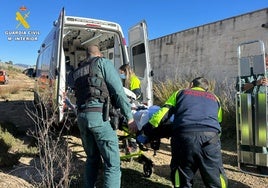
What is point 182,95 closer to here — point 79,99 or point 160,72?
point 79,99

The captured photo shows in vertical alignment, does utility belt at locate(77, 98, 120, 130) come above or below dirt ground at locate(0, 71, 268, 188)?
above

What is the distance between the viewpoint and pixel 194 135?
3715 mm

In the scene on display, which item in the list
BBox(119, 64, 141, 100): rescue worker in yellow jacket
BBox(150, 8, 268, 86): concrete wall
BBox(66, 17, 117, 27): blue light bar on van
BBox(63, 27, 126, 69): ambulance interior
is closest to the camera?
BBox(119, 64, 141, 100): rescue worker in yellow jacket

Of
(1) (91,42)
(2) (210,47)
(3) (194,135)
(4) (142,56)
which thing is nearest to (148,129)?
(3) (194,135)

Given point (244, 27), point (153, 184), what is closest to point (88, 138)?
point (153, 184)

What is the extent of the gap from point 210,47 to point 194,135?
9.15 metres

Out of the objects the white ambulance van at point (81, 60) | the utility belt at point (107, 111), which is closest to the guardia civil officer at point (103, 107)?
the utility belt at point (107, 111)

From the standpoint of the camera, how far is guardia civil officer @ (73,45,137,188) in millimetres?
3984

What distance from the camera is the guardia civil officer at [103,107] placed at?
157 inches

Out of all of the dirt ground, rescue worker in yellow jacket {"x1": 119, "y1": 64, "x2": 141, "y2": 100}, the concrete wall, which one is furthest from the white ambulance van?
the concrete wall

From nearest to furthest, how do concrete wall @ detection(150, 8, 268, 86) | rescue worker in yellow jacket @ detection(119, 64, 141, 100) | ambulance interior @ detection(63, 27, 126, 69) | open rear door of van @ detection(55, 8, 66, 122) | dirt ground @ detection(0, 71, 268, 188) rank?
dirt ground @ detection(0, 71, 268, 188), rescue worker in yellow jacket @ detection(119, 64, 141, 100), open rear door of van @ detection(55, 8, 66, 122), ambulance interior @ detection(63, 27, 126, 69), concrete wall @ detection(150, 8, 268, 86)

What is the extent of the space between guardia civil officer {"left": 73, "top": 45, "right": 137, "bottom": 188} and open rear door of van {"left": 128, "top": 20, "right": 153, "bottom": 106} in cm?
326

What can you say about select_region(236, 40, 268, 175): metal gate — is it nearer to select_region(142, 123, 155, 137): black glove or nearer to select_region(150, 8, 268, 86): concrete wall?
select_region(142, 123, 155, 137): black glove

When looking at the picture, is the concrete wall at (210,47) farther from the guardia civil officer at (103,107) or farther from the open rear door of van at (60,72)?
the guardia civil officer at (103,107)
